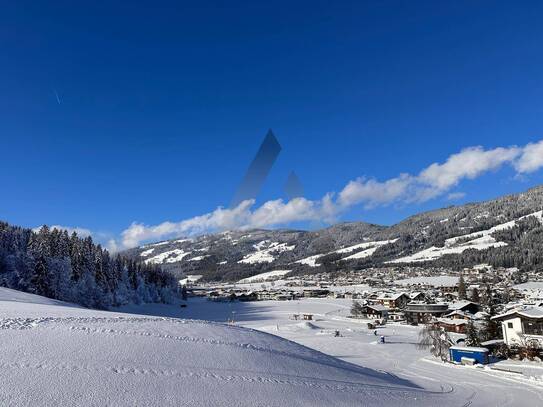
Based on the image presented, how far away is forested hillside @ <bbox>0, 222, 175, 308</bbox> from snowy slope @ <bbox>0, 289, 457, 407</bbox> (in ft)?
189

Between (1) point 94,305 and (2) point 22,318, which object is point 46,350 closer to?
(2) point 22,318

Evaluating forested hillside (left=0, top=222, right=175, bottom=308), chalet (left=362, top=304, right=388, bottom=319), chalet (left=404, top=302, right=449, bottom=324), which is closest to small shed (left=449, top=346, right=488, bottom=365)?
chalet (left=404, top=302, right=449, bottom=324)

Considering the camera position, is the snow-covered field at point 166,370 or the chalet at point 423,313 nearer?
the snow-covered field at point 166,370

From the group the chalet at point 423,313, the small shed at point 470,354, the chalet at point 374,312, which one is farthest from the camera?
the chalet at point 374,312

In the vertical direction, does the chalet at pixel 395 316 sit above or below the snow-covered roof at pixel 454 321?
below

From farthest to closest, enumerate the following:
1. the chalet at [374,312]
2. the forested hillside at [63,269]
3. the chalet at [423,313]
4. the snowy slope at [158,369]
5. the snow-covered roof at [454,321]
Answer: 1. the chalet at [374,312]
2. the chalet at [423,313]
3. the snow-covered roof at [454,321]
4. the forested hillside at [63,269]
5. the snowy slope at [158,369]

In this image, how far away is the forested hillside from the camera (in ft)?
226

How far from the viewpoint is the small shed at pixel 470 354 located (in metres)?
39.9

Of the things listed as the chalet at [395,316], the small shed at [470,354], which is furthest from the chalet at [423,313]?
the small shed at [470,354]

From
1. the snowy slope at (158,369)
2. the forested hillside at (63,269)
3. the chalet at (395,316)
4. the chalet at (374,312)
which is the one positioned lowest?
the chalet at (395,316)

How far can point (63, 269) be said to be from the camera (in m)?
75.9

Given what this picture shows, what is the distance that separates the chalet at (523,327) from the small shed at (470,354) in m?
8.84

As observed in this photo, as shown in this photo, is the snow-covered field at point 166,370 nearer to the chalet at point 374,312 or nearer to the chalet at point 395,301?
the chalet at point 374,312

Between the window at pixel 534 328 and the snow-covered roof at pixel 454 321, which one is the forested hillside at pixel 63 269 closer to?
the snow-covered roof at pixel 454 321
